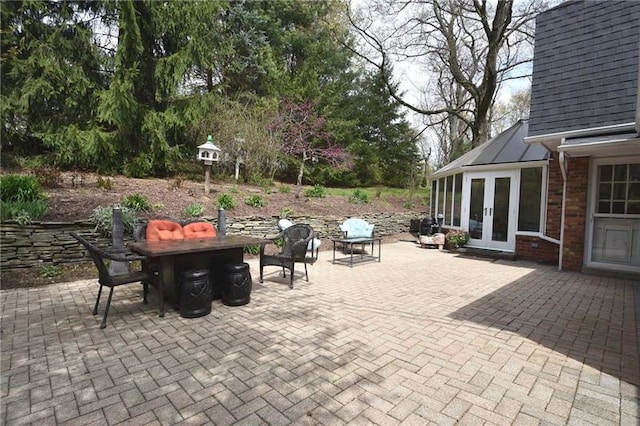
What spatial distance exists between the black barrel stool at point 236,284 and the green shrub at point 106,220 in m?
3.00

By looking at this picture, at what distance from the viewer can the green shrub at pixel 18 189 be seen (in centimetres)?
545

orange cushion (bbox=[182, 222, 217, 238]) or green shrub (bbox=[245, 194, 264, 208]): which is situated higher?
green shrub (bbox=[245, 194, 264, 208])

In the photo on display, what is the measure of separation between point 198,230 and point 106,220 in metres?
1.93

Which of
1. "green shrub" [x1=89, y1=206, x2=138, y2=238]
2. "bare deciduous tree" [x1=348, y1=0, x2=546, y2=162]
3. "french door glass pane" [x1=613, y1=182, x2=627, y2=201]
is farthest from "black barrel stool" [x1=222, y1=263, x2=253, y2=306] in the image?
"bare deciduous tree" [x1=348, y1=0, x2=546, y2=162]

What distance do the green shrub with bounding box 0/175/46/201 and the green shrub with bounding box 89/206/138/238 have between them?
979 millimetres

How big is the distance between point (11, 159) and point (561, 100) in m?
13.8

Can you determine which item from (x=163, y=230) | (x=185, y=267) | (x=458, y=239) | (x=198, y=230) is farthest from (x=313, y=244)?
(x=458, y=239)

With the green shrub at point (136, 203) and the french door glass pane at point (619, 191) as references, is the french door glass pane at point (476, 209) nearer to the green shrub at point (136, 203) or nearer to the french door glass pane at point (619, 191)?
the french door glass pane at point (619, 191)

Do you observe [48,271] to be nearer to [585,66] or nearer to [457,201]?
[585,66]

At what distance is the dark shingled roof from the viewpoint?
5375 mm

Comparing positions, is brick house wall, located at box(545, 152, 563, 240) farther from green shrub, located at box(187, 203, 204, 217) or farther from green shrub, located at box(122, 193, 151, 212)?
green shrub, located at box(122, 193, 151, 212)

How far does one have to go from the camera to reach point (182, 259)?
3977 mm

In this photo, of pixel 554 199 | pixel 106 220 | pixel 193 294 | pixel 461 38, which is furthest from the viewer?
pixel 461 38

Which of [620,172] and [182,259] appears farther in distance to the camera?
[620,172]
